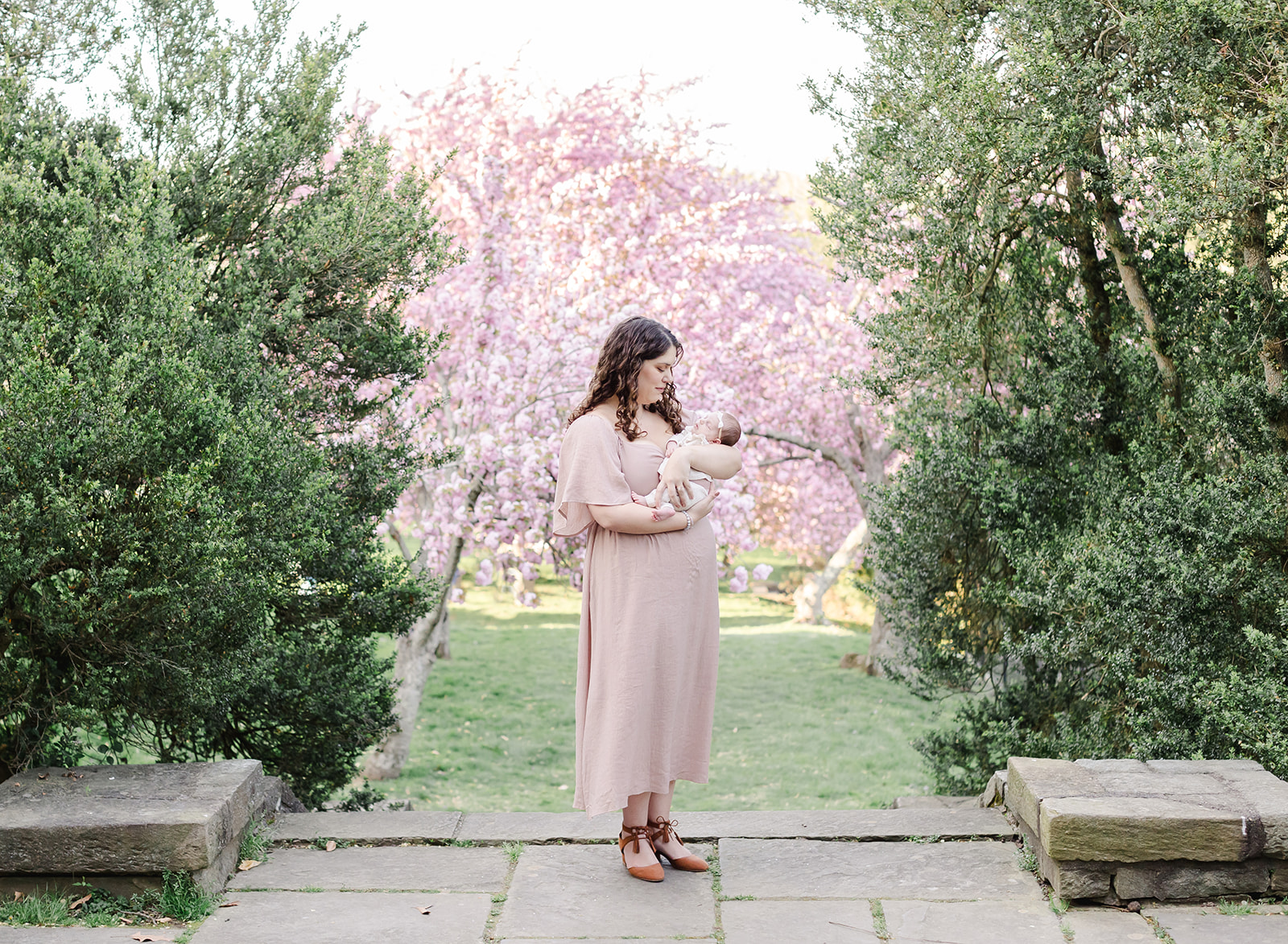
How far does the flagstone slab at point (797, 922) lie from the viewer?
3.51 meters

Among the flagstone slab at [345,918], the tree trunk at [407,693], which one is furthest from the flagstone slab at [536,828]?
the tree trunk at [407,693]

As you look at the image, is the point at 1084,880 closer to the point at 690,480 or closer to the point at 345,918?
the point at 690,480

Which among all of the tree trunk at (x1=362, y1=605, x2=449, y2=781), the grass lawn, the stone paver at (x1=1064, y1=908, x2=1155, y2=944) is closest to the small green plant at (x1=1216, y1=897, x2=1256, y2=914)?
the stone paver at (x1=1064, y1=908, x2=1155, y2=944)

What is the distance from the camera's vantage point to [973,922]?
11.9 feet

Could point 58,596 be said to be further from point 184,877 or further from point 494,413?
point 494,413

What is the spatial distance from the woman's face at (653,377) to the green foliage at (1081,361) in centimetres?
247

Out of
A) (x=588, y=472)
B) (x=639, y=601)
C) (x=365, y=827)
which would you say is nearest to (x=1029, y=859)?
(x=639, y=601)

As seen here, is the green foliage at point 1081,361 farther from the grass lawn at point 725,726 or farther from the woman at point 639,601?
the woman at point 639,601

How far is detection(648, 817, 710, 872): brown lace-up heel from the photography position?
411cm

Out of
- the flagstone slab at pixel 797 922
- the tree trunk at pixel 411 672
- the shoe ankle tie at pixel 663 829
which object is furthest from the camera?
the tree trunk at pixel 411 672

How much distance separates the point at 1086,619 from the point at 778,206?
14536 millimetres

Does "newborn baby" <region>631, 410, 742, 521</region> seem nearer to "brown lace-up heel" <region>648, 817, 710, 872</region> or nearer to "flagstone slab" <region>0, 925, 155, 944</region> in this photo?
"brown lace-up heel" <region>648, 817, 710, 872</region>

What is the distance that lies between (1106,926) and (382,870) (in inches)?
93.6

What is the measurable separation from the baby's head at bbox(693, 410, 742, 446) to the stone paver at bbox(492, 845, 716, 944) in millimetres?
1510
